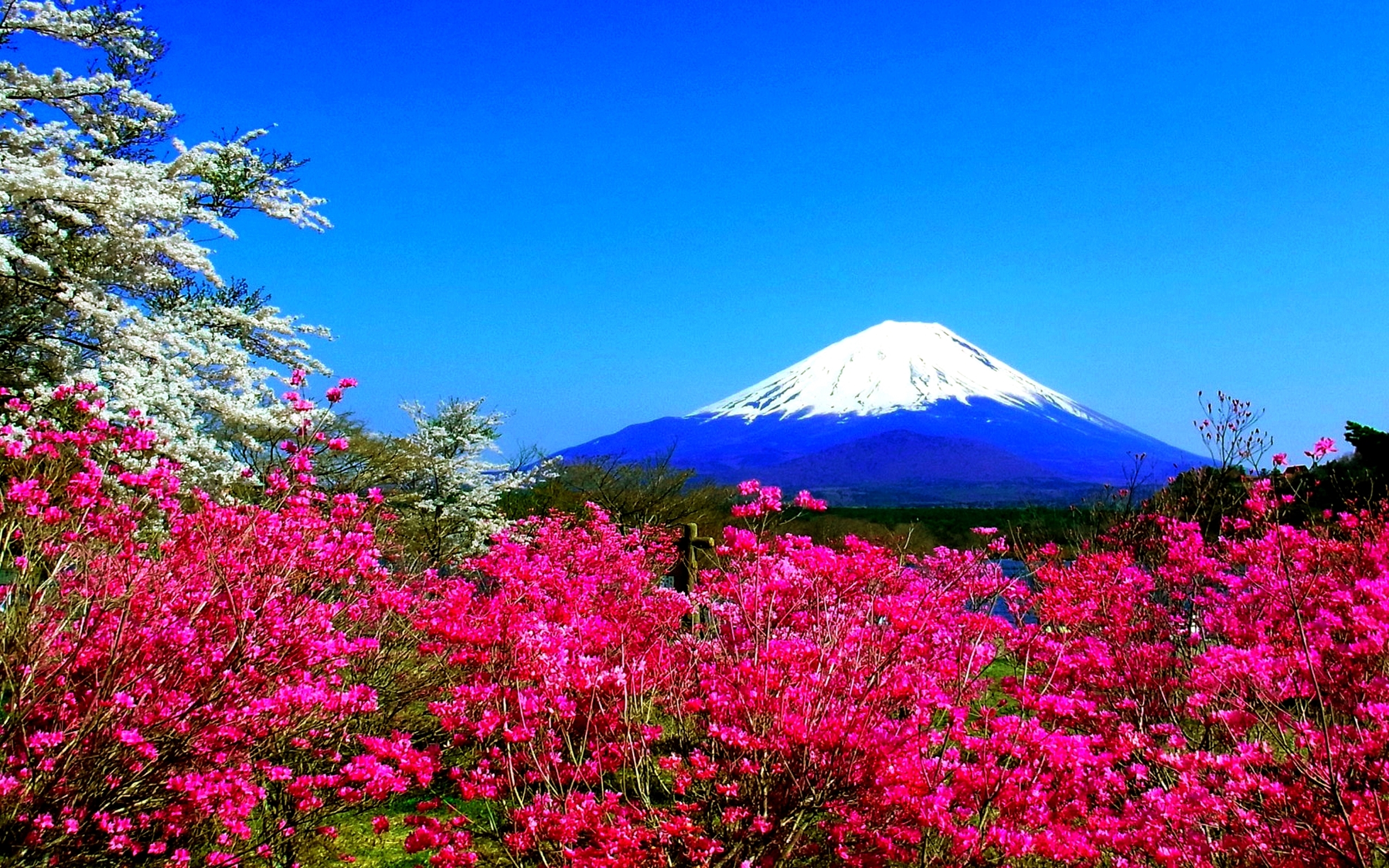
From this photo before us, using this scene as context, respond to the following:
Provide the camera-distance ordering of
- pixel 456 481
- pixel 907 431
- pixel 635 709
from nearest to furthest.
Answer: pixel 635 709
pixel 456 481
pixel 907 431

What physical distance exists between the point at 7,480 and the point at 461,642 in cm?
541

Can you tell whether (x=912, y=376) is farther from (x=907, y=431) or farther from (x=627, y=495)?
(x=627, y=495)

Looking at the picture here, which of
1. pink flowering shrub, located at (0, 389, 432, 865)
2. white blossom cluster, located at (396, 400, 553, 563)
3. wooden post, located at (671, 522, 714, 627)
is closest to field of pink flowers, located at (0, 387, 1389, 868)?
pink flowering shrub, located at (0, 389, 432, 865)

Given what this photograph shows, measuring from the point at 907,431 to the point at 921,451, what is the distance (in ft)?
26.6

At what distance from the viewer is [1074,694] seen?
15.7ft

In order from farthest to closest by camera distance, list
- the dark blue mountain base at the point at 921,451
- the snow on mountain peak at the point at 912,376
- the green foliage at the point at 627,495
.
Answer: the snow on mountain peak at the point at 912,376, the dark blue mountain base at the point at 921,451, the green foliage at the point at 627,495

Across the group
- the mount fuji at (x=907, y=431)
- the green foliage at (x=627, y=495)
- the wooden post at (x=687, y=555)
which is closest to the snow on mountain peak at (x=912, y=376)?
the mount fuji at (x=907, y=431)

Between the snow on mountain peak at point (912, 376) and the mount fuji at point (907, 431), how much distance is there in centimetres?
24

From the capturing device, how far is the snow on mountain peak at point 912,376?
13212 cm

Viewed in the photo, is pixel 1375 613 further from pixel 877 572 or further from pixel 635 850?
pixel 635 850

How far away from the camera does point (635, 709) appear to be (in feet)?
14.8

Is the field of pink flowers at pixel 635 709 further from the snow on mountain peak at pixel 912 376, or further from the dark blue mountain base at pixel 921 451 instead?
the snow on mountain peak at pixel 912 376

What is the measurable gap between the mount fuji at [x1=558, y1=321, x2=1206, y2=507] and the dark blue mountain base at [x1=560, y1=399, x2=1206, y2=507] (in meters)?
0.29

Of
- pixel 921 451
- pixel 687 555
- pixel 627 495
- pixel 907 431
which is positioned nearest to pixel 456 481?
pixel 627 495
